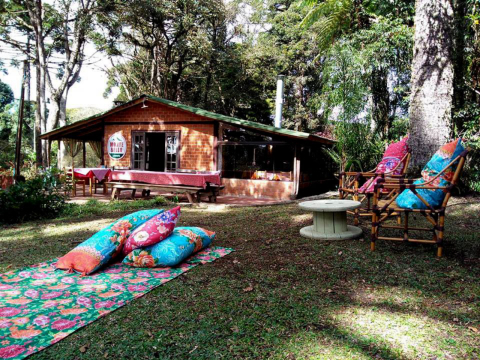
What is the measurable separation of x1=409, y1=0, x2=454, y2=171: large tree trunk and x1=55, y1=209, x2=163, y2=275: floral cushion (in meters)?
5.59

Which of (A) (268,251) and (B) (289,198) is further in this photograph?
(B) (289,198)

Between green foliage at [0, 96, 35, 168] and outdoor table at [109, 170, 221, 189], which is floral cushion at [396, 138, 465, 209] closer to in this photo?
outdoor table at [109, 170, 221, 189]

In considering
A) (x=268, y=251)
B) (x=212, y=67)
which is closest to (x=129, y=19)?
(x=212, y=67)

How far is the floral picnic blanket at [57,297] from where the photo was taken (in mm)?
2025

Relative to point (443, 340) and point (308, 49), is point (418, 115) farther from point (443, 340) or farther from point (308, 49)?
point (308, 49)

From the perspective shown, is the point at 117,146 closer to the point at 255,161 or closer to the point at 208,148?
the point at 208,148

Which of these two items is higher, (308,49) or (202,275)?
(308,49)

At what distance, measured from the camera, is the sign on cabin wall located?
12.6 m

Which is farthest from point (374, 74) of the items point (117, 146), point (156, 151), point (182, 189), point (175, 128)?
point (156, 151)

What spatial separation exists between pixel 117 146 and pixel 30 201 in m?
6.63

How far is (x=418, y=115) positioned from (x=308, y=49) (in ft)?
49.7

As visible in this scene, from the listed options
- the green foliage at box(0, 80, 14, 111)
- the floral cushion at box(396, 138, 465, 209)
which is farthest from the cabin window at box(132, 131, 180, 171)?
the green foliage at box(0, 80, 14, 111)

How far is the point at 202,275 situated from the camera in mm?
3127

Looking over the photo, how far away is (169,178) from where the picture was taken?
8.76 metres
